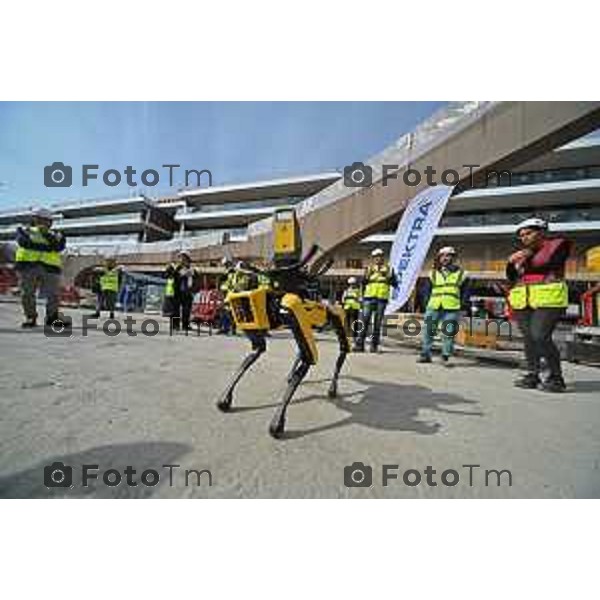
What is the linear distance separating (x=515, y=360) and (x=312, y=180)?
3229 cm

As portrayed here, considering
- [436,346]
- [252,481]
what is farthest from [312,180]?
[252,481]

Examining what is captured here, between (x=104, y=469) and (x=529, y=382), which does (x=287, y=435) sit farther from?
(x=529, y=382)

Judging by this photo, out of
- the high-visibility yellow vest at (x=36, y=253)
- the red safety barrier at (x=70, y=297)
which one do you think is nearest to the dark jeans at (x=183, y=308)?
the high-visibility yellow vest at (x=36, y=253)

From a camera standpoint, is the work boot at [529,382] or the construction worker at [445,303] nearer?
the work boot at [529,382]

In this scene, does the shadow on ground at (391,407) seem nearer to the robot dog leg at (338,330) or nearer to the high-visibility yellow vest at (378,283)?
the robot dog leg at (338,330)

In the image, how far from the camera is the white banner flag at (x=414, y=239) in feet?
18.9

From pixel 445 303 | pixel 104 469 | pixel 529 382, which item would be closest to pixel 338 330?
pixel 104 469

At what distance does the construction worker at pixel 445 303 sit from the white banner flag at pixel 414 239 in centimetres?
41

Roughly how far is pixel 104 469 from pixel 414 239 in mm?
5176

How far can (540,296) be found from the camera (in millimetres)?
3781

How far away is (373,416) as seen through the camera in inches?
101

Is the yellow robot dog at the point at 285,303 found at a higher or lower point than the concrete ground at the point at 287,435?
higher

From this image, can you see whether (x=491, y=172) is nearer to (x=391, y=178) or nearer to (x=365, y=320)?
(x=391, y=178)

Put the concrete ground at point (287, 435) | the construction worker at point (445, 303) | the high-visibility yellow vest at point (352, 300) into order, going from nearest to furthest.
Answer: the concrete ground at point (287, 435) → the construction worker at point (445, 303) → the high-visibility yellow vest at point (352, 300)
